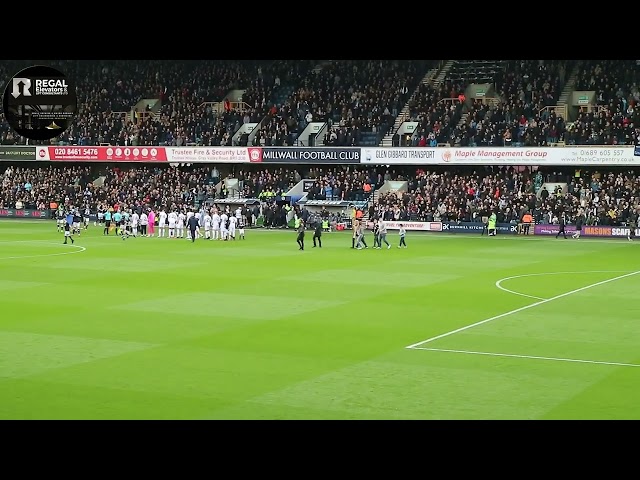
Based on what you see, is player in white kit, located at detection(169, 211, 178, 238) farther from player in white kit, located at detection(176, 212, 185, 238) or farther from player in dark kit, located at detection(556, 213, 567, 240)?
player in dark kit, located at detection(556, 213, 567, 240)

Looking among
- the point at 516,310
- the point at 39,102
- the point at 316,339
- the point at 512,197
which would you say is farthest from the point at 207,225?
the point at 39,102

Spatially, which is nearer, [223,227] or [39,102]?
[39,102]

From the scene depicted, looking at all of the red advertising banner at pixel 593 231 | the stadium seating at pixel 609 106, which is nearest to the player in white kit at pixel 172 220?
the red advertising banner at pixel 593 231

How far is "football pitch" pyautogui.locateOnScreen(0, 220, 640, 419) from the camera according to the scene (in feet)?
44.4

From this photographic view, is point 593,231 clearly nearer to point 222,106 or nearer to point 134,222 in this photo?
point 134,222

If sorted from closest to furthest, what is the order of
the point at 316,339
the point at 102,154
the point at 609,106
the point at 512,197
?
the point at 316,339 → the point at 512,197 → the point at 609,106 → the point at 102,154

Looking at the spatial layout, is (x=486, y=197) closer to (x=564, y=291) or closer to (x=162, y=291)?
(x=564, y=291)

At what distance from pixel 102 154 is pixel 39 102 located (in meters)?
56.6

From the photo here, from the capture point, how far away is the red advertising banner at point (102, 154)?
69062mm

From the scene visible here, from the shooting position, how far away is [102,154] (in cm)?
7075

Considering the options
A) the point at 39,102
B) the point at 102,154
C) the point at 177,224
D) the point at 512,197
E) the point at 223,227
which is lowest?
the point at 223,227

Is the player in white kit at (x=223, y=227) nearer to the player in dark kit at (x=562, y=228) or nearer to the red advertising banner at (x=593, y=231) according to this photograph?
the player in dark kit at (x=562, y=228)
